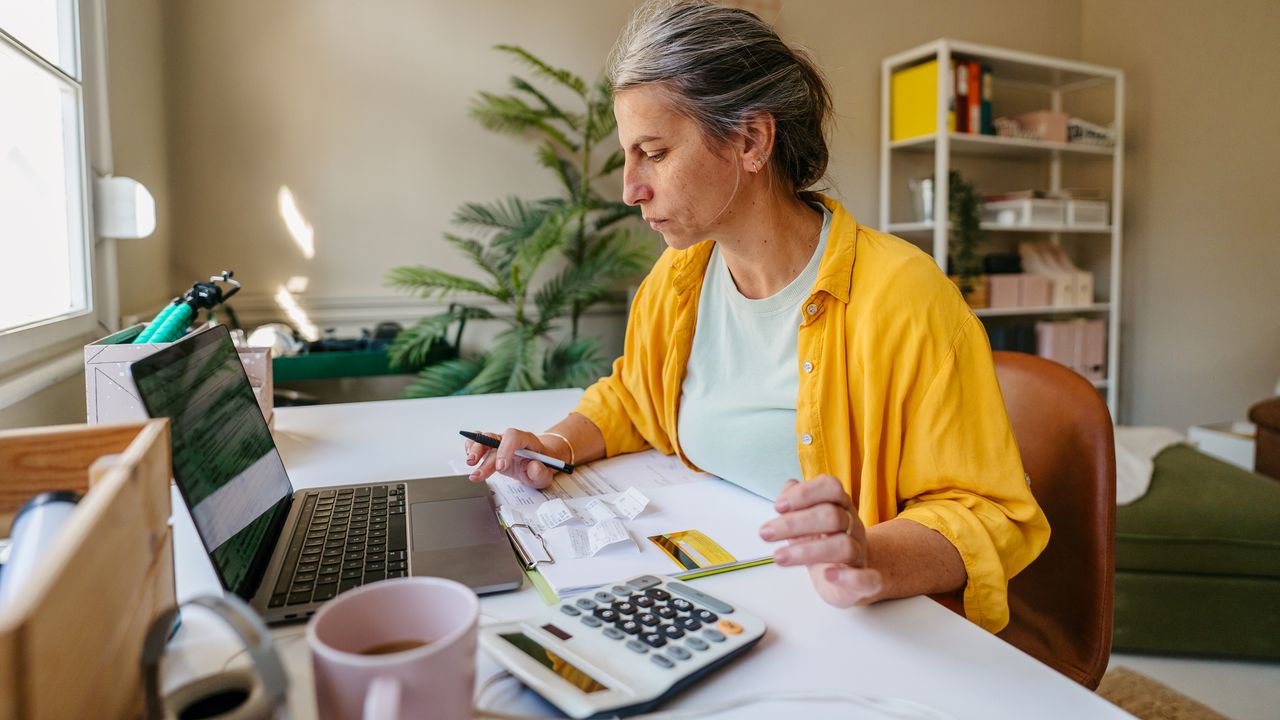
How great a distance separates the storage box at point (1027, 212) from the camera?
3.40 meters

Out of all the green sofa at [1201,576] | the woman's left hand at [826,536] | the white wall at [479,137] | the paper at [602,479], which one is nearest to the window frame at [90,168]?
the white wall at [479,137]

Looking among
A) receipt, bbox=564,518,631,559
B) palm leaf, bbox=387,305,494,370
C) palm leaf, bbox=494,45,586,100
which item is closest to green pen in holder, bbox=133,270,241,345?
receipt, bbox=564,518,631,559

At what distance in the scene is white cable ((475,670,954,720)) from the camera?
1.63 ft

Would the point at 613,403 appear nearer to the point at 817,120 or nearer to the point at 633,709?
the point at 817,120

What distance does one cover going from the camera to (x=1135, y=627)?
184cm

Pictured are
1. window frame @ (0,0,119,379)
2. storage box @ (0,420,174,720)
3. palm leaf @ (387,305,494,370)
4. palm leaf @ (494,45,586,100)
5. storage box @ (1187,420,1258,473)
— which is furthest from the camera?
storage box @ (1187,420,1258,473)

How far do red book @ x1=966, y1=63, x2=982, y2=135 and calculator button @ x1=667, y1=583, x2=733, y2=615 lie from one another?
10.5ft

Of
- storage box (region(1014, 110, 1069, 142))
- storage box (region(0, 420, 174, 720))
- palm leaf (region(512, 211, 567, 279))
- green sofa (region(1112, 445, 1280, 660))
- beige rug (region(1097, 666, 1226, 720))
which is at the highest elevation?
storage box (region(1014, 110, 1069, 142))

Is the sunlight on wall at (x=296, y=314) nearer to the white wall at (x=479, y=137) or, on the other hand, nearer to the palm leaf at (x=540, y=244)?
the white wall at (x=479, y=137)

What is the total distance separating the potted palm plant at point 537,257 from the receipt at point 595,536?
1596 millimetres

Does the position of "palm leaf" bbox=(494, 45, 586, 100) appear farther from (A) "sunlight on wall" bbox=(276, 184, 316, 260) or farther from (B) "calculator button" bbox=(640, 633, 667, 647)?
(B) "calculator button" bbox=(640, 633, 667, 647)

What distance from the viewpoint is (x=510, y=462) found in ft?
3.23

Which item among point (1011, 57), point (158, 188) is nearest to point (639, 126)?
point (158, 188)

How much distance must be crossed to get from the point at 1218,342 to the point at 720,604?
3969 millimetres
